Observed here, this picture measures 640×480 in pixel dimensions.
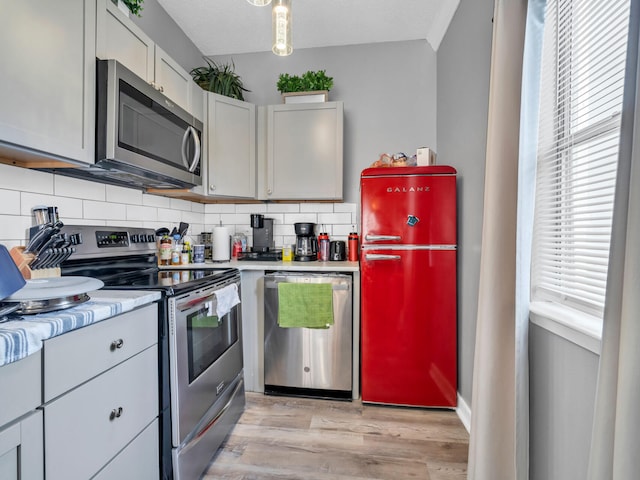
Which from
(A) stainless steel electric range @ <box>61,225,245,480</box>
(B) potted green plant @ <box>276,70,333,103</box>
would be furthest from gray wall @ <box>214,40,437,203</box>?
(A) stainless steel electric range @ <box>61,225,245,480</box>

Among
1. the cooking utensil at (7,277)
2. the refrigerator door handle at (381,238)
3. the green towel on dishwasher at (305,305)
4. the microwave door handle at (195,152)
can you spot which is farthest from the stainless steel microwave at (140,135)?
the refrigerator door handle at (381,238)

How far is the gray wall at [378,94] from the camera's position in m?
2.63

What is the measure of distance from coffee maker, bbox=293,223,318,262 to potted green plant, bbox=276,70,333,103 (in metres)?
1.05

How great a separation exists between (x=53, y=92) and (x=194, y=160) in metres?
0.87

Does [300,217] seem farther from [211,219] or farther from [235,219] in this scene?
[211,219]

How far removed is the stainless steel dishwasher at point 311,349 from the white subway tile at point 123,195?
3.31ft

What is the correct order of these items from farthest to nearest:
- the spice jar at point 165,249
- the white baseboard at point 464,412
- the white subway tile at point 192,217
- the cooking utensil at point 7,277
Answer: the white subway tile at point 192,217 → the spice jar at point 165,249 → the white baseboard at point 464,412 → the cooking utensil at point 7,277

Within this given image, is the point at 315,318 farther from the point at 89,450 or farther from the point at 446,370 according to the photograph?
the point at 89,450

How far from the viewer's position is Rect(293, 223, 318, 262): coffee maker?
2514mm

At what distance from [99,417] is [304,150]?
205 cm

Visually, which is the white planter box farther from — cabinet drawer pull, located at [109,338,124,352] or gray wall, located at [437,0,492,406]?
cabinet drawer pull, located at [109,338,124,352]

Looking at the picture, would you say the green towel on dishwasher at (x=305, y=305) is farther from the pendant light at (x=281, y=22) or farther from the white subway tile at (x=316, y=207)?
the pendant light at (x=281, y=22)

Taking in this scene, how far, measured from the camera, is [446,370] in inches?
76.4

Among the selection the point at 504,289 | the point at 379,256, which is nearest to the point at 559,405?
the point at 504,289
